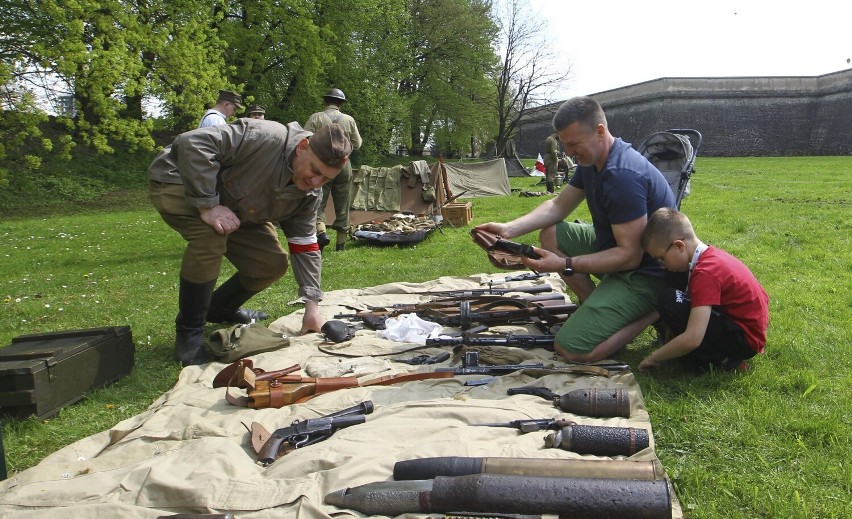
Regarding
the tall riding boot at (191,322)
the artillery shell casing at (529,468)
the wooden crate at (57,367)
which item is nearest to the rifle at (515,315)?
the tall riding boot at (191,322)

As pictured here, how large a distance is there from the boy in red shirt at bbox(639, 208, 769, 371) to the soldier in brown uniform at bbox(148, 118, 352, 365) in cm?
223

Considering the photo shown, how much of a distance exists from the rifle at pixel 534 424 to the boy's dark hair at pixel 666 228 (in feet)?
4.60

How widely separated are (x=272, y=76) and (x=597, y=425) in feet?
83.8

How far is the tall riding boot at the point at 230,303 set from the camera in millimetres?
5578

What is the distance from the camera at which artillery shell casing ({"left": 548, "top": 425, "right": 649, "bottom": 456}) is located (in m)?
2.85

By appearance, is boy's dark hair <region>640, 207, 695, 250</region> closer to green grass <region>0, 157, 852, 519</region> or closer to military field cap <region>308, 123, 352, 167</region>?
green grass <region>0, 157, 852, 519</region>

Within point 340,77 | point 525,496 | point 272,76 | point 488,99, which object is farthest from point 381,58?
point 525,496

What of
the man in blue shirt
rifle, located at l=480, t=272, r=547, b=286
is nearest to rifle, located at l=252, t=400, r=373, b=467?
the man in blue shirt

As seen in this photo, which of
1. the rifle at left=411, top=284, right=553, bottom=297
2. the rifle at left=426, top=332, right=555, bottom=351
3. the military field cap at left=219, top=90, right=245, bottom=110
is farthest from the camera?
the military field cap at left=219, top=90, right=245, bottom=110

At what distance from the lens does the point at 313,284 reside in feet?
17.2

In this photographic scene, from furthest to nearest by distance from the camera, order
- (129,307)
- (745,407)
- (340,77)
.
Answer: (340,77)
(129,307)
(745,407)

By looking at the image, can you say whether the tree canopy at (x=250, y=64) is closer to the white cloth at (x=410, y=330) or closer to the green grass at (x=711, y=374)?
the green grass at (x=711, y=374)

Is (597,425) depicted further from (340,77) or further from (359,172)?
(340,77)

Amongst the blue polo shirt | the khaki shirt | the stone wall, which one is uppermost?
the stone wall
